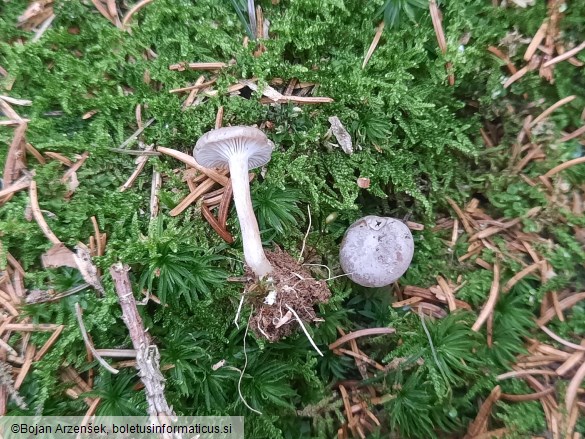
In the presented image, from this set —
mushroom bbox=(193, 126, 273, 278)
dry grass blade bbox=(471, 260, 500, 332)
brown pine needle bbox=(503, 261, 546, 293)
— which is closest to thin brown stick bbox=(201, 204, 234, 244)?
mushroom bbox=(193, 126, 273, 278)

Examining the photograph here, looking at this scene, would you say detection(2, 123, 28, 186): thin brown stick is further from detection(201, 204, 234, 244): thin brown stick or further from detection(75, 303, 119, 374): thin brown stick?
detection(201, 204, 234, 244): thin brown stick

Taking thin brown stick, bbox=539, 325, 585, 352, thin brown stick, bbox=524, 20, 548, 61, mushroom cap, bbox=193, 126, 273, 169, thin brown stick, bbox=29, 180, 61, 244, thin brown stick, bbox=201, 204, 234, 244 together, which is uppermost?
thin brown stick, bbox=524, 20, 548, 61

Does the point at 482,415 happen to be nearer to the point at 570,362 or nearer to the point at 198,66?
the point at 570,362

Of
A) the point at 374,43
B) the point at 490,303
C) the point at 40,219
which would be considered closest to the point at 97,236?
the point at 40,219

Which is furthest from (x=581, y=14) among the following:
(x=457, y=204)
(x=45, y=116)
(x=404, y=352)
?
(x=45, y=116)

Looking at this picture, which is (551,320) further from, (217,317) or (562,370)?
(217,317)

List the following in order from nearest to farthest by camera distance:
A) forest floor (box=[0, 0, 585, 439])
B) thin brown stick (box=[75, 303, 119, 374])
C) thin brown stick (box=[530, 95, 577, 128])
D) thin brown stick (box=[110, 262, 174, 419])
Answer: thin brown stick (box=[110, 262, 174, 419]) → thin brown stick (box=[75, 303, 119, 374]) → forest floor (box=[0, 0, 585, 439]) → thin brown stick (box=[530, 95, 577, 128])


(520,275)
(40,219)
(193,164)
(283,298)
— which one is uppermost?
(193,164)
